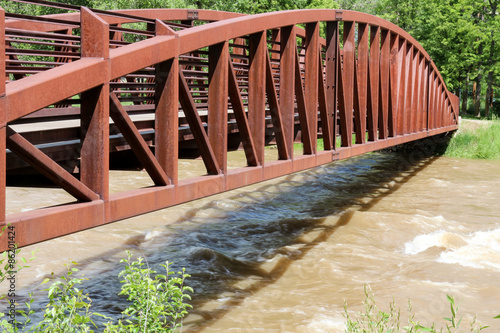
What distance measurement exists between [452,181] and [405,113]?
22.1 ft

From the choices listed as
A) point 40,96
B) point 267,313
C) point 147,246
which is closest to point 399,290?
point 267,313

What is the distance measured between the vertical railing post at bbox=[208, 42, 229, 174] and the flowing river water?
2.51 metres

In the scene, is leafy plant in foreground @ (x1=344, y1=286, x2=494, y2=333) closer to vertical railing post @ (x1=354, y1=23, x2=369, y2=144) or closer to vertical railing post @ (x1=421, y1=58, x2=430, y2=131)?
vertical railing post @ (x1=354, y1=23, x2=369, y2=144)

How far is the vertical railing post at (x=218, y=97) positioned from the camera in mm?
8047

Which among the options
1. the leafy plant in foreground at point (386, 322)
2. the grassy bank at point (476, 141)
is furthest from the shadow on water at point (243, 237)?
the grassy bank at point (476, 141)

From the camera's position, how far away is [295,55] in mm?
10062

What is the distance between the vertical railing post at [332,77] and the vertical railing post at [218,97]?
4092 mm

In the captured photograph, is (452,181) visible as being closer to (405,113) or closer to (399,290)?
(405,113)

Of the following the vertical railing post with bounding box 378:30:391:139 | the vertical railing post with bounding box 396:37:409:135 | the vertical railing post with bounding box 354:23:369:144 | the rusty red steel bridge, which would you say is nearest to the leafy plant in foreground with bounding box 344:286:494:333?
the rusty red steel bridge

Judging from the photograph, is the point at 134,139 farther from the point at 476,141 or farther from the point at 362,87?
the point at 476,141

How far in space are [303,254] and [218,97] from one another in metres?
5.48

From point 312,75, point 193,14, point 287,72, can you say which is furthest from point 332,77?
point 193,14

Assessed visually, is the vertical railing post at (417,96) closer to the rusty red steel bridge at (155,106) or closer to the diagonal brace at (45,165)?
the rusty red steel bridge at (155,106)

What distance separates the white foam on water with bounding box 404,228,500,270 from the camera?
12.1 meters
